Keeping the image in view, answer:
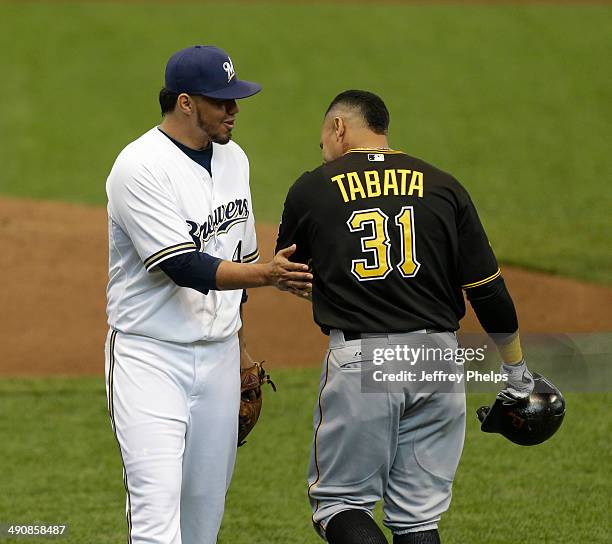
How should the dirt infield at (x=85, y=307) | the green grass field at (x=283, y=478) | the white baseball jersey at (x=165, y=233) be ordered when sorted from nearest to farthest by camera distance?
1. the white baseball jersey at (x=165, y=233)
2. the green grass field at (x=283, y=478)
3. the dirt infield at (x=85, y=307)

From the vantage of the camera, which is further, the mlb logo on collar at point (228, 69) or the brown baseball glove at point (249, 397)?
the brown baseball glove at point (249, 397)

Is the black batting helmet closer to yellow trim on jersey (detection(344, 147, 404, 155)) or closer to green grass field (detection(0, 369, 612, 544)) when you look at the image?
yellow trim on jersey (detection(344, 147, 404, 155))

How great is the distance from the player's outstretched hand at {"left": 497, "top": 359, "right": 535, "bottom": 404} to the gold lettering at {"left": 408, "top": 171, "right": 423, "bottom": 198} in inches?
30.9

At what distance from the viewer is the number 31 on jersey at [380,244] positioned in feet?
12.7

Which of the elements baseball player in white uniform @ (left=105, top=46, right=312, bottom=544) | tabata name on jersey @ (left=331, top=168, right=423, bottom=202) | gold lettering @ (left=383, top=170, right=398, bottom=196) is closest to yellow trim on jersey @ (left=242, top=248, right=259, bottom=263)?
baseball player in white uniform @ (left=105, top=46, right=312, bottom=544)

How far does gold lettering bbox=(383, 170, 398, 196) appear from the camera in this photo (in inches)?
154

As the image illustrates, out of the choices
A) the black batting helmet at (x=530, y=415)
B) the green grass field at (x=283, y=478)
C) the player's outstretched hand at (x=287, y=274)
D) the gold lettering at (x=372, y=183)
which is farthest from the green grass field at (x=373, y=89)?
the player's outstretched hand at (x=287, y=274)

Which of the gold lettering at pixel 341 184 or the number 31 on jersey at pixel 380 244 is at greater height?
the gold lettering at pixel 341 184

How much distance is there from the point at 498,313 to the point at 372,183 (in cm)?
64

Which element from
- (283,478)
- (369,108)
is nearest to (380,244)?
(369,108)

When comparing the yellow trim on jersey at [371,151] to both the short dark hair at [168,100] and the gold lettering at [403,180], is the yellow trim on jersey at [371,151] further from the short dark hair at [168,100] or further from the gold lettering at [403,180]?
the short dark hair at [168,100]

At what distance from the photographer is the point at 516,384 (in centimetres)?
427

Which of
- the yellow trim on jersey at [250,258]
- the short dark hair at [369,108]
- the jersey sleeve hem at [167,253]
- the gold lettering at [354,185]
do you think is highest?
the short dark hair at [369,108]

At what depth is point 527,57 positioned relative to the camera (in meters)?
17.8
